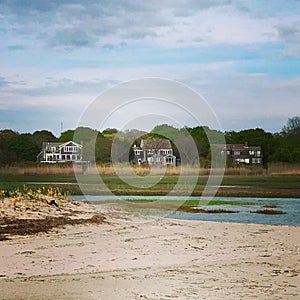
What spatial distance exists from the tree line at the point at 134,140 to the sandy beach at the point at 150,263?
1758cm

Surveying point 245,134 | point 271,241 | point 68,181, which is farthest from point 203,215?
point 245,134

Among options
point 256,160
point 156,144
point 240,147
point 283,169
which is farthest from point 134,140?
point 240,147

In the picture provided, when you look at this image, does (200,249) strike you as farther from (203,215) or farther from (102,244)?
(203,215)

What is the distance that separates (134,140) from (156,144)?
29.8 ft

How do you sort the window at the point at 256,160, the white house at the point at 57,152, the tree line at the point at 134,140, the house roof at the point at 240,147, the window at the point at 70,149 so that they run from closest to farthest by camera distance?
1. the tree line at the point at 134,140
2. the window at the point at 70,149
3. the white house at the point at 57,152
4. the window at the point at 256,160
5. the house roof at the point at 240,147

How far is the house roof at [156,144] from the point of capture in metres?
48.1

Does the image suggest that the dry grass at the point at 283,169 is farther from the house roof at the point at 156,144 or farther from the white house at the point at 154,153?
the house roof at the point at 156,144

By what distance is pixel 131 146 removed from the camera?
4541 centimetres

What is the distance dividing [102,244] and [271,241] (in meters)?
4.81

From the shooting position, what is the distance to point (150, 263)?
14.6m

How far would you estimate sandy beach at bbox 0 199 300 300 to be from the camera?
11680 millimetres

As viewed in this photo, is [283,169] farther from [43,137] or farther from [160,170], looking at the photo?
[43,137]

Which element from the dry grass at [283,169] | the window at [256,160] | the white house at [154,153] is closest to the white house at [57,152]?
the white house at [154,153]

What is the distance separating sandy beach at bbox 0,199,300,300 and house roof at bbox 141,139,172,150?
2631 cm
